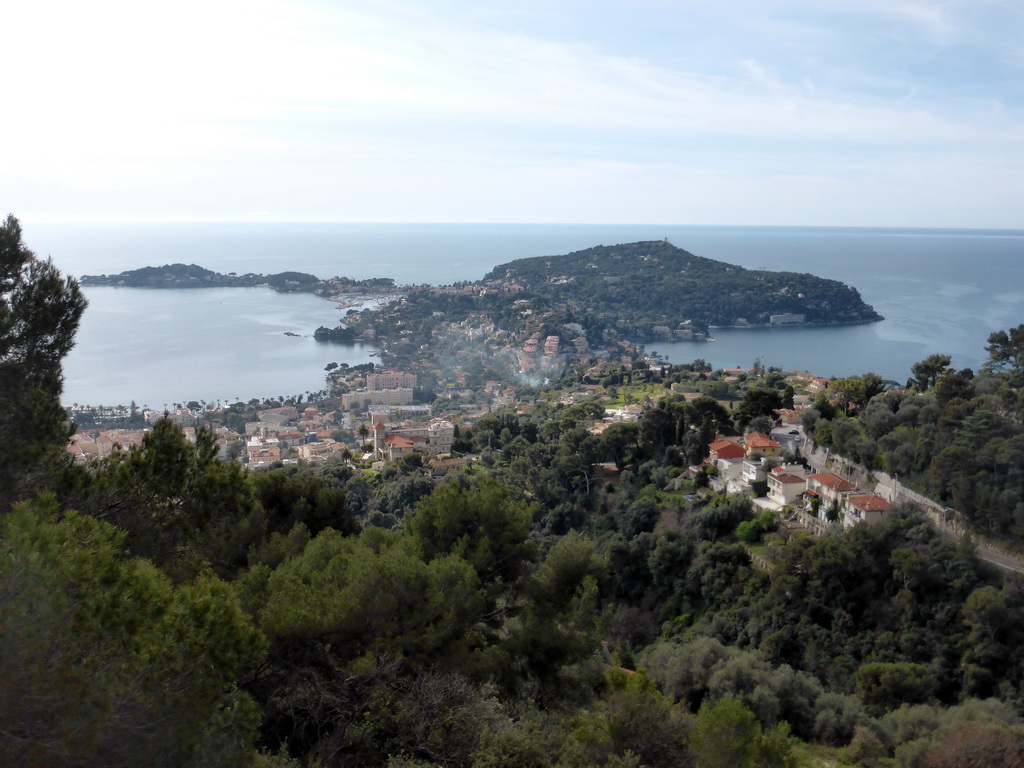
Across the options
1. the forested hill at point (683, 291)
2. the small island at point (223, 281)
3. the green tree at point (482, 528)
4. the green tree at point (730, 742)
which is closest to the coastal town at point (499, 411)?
the green tree at point (482, 528)

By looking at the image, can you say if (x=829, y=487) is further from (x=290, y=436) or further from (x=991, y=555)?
(x=290, y=436)

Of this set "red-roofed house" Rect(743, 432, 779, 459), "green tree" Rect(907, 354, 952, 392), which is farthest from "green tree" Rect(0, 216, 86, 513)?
"green tree" Rect(907, 354, 952, 392)

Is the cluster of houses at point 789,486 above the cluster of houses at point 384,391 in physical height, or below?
above

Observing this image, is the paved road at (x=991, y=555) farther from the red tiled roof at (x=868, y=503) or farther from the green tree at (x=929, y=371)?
the green tree at (x=929, y=371)

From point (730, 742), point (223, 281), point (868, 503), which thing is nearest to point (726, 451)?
point (868, 503)

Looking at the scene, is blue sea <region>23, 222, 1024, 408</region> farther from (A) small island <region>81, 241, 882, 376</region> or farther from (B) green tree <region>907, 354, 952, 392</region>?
(B) green tree <region>907, 354, 952, 392</region>

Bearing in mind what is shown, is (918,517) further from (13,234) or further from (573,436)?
(13,234)
